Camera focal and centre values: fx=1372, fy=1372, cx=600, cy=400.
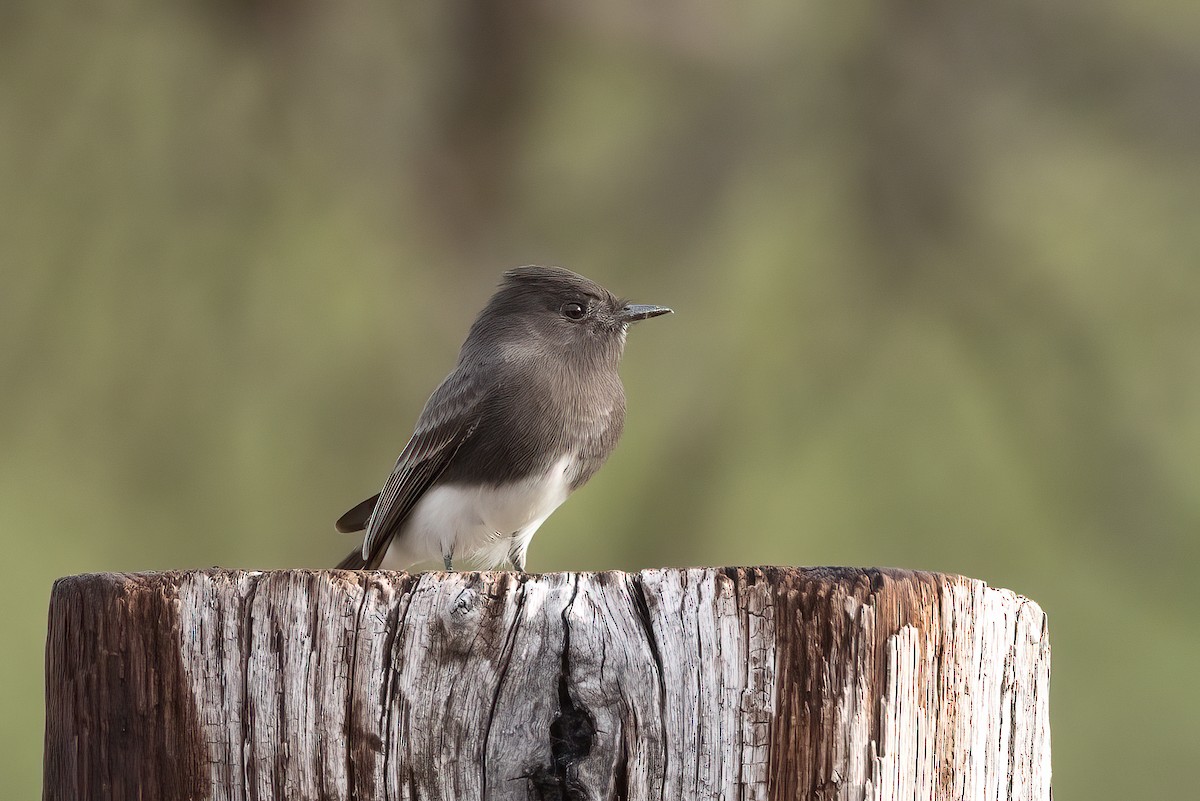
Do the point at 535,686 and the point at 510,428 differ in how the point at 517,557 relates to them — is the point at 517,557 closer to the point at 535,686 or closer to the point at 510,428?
the point at 510,428

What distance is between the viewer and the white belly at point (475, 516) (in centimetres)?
479

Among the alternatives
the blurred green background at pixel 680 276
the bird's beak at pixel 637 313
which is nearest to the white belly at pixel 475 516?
the bird's beak at pixel 637 313

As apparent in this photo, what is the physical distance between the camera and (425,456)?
4.86m

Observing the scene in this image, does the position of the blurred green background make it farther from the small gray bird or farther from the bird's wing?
the bird's wing

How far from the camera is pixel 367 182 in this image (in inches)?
395

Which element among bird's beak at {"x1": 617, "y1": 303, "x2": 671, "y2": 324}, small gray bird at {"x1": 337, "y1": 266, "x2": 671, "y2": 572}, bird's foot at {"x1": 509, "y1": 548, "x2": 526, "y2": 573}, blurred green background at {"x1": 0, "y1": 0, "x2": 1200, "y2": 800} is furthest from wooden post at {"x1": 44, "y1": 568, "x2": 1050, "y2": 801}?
blurred green background at {"x1": 0, "y1": 0, "x2": 1200, "y2": 800}

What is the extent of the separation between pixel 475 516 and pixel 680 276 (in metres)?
5.05

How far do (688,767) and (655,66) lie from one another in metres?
8.62

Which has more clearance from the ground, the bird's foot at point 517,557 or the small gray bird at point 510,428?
the small gray bird at point 510,428

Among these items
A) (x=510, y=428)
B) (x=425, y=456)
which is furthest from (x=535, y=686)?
(x=425, y=456)

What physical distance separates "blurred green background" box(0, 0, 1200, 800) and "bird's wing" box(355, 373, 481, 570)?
404 centimetres

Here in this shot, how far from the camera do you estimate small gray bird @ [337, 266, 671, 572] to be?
186 inches

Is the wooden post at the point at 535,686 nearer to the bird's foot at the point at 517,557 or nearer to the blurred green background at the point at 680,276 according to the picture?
the bird's foot at the point at 517,557

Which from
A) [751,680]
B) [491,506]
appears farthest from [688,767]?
[491,506]
